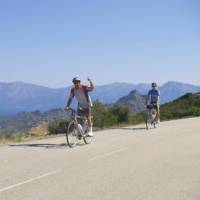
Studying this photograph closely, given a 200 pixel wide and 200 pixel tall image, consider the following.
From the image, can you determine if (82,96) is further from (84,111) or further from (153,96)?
(153,96)

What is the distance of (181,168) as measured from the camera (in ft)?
38.9

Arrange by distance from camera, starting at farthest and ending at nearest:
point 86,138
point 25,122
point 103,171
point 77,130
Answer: point 25,122
point 86,138
point 77,130
point 103,171

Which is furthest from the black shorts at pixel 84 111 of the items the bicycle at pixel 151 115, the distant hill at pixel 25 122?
the bicycle at pixel 151 115

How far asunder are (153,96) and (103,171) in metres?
13.9

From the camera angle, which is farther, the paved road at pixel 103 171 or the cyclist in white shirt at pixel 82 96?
the cyclist in white shirt at pixel 82 96

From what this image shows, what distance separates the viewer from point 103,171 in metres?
11.5

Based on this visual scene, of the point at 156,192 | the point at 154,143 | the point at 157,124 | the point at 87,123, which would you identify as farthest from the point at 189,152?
the point at 157,124

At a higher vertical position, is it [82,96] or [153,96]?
[153,96]

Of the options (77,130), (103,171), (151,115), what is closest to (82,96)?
(77,130)

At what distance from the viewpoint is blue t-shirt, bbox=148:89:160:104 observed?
2488cm

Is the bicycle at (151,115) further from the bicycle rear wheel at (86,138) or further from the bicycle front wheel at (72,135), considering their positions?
the bicycle front wheel at (72,135)

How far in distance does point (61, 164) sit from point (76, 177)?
189 cm

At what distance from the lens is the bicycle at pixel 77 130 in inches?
661

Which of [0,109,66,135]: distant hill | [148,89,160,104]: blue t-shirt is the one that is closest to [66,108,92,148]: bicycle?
[0,109,66,135]: distant hill
